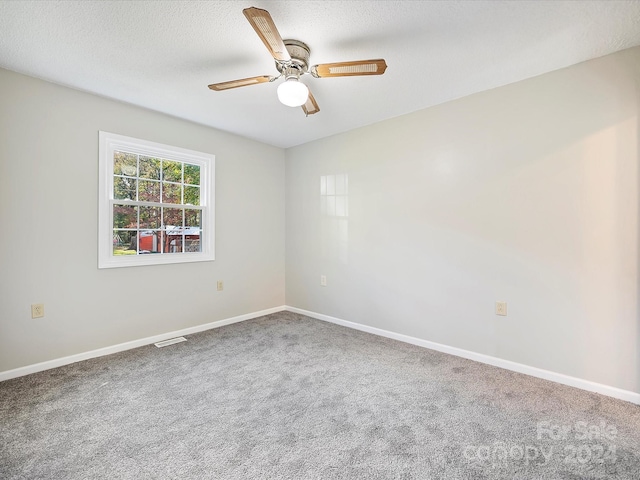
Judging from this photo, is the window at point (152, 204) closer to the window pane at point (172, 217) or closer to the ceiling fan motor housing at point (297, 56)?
the window pane at point (172, 217)

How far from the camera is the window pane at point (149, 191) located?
3.10 meters

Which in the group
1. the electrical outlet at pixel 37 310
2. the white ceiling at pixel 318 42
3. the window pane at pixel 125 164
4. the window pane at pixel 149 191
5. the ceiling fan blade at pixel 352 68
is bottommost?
Answer: the electrical outlet at pixel 37 310

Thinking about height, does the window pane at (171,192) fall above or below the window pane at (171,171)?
below

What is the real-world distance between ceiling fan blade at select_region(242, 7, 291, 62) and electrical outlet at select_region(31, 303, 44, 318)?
8.76ft

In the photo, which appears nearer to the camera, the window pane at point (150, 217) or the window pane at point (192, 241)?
the window pane at point (150, 217)

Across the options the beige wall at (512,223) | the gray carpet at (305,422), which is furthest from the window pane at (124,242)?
the beige wall at (512,223)

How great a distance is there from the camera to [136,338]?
3.01 metres

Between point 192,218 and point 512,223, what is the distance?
3.22m

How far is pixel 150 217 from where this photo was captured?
3174mm

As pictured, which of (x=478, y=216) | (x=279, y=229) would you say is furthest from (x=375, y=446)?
(x=279, y=229)

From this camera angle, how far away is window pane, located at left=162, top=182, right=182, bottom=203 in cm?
328

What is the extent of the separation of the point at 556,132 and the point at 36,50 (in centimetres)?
374

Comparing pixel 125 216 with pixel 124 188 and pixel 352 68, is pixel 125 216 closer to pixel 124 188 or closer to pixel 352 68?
pixel 124 188

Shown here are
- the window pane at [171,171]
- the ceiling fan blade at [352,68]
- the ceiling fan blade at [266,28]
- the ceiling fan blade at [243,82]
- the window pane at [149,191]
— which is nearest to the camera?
the ceiling fan blade at [266,28]
